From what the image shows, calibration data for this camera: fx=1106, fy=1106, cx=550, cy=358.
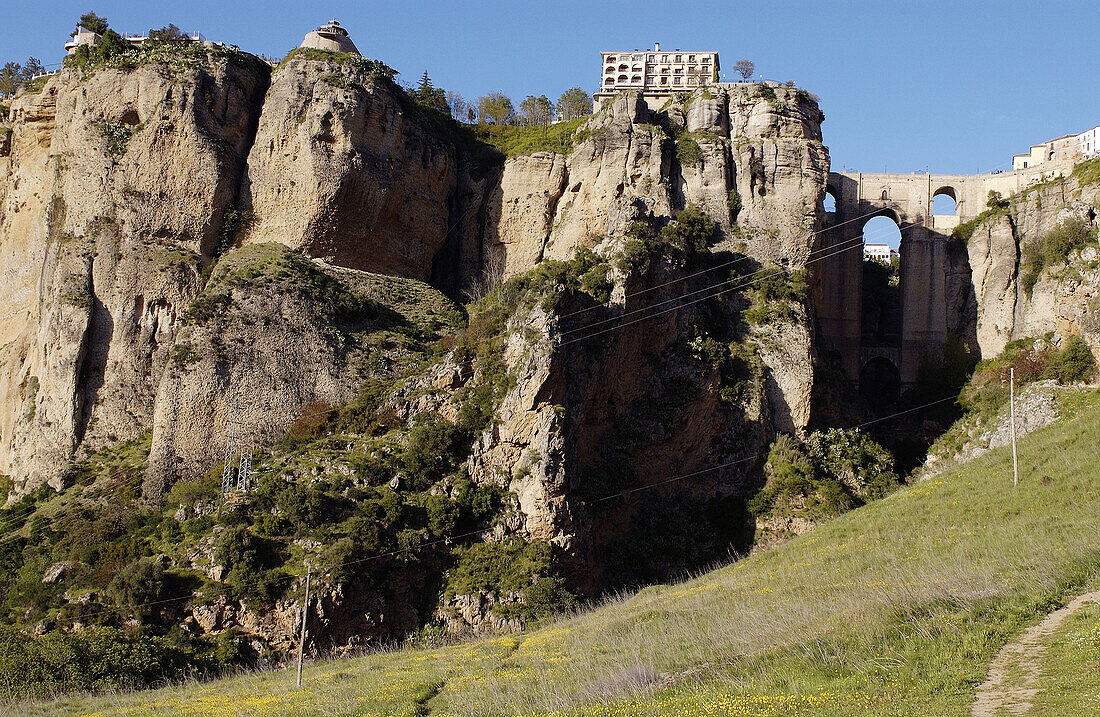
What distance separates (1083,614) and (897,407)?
110 ft

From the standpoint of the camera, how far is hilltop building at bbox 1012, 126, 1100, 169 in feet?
182

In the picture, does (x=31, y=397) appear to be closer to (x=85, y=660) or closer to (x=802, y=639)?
(x=85, y=660)

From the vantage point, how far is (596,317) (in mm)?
43281

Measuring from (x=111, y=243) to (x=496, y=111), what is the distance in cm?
2680

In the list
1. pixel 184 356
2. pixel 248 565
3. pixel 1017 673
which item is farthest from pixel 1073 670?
pixel 184 356

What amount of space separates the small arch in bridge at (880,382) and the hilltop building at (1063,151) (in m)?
12.8

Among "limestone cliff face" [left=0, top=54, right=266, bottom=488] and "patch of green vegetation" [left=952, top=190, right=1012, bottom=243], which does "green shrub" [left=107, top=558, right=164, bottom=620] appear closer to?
"limestone cliff face" [left=0, top=54, right=266, bottom=488]

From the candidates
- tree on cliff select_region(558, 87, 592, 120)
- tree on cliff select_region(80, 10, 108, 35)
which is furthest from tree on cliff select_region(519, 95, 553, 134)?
tree on cliff select_region(80, 10, 108, 35)

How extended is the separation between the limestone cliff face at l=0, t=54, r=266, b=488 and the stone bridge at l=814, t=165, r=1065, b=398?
91.8ft

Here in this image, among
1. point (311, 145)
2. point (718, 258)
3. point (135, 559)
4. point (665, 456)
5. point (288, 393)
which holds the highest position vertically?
point (311, 145)

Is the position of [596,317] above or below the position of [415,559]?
above

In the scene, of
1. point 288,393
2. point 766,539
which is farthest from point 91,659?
point 766,539

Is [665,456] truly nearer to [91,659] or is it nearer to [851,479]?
[851,479]

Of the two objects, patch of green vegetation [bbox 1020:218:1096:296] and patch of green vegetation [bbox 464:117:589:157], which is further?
patch of green vegetation [bbox 464:117:589:157]
